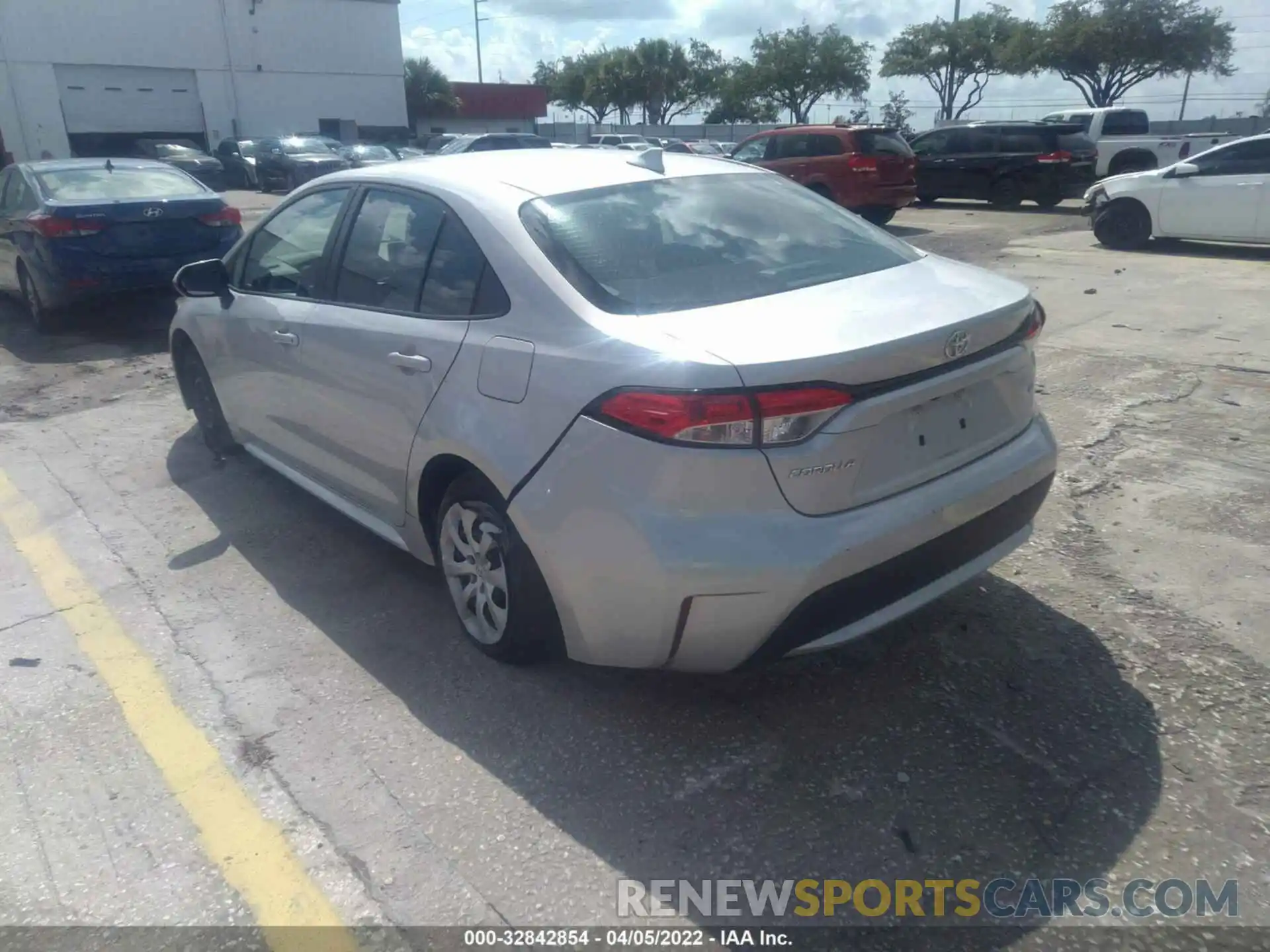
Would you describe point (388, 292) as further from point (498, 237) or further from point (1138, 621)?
point (1138, 621)

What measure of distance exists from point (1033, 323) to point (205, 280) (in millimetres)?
3705

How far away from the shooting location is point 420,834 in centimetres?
269

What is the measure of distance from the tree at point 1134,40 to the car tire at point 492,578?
142 ft

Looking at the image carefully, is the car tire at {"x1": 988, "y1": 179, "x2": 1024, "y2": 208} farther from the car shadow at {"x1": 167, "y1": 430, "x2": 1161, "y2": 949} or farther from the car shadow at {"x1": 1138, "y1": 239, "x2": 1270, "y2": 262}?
the car shadow at {"x1": 167, "y1": 430, "x2": 1161, "y2": 949}

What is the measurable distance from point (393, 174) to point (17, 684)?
2309 millimetres

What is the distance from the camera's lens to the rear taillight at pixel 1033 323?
325cm

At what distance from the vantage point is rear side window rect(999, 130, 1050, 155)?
61.6 ft

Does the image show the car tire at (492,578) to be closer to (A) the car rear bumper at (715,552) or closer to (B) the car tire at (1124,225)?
(A) the car rear bumper at (715,552)

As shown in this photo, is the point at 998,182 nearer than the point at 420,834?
No

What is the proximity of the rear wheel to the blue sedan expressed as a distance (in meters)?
10.5

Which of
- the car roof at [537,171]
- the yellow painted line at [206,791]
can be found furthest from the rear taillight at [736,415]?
the yellow painted line at [206,791]

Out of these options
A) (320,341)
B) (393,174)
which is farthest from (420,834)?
(393,174)

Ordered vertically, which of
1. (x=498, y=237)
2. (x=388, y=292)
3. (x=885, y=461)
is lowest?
(x=885, y=461)

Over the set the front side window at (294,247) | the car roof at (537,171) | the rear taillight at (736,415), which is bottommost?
the rear taillight at (736,415)
